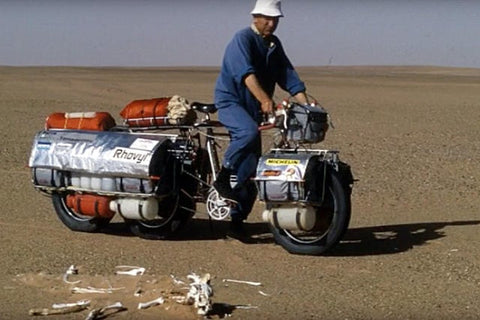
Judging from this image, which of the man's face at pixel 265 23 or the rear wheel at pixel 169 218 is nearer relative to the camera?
the man's face at pixel 265 23

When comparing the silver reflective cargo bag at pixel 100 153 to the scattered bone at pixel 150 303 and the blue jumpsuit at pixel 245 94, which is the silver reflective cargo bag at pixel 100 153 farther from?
the scattered bone at pixel 150 303

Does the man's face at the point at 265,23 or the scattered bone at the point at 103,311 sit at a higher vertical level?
the man's face at the point at 265,23

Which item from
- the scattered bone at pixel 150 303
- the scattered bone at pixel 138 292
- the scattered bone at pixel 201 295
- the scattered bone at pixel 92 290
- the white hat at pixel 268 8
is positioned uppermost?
the white hat at pixel 268 8

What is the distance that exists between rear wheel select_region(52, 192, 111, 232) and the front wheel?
1697 mm

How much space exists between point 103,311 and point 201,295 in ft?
2.13

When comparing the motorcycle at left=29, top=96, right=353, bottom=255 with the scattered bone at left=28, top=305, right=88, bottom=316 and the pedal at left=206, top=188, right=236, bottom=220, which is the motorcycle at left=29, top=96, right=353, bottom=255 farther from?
the scattered bone at left=28, top=305, right=88, bottom=316

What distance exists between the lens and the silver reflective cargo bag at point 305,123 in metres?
8.93

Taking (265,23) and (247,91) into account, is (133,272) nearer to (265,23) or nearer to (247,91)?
(247,91)

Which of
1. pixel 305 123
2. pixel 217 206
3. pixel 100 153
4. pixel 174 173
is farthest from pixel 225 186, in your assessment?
pixel 100 153

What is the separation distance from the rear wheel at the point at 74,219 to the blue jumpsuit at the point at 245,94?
127 cm

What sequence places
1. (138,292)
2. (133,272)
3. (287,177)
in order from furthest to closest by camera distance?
(287,177), (133,272), (138,292)

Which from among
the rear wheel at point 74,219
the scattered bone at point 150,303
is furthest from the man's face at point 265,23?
the scattered bone at point 150,303

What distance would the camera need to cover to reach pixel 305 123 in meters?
8.92

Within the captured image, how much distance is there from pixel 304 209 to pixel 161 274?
131cm
